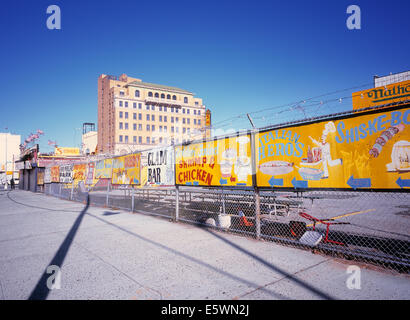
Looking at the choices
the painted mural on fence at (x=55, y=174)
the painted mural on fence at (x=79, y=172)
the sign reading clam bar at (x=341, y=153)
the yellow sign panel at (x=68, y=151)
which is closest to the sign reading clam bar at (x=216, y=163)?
the sign reading clam bar at (x=341, y=153)

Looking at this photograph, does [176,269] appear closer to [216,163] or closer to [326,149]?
[216,163]

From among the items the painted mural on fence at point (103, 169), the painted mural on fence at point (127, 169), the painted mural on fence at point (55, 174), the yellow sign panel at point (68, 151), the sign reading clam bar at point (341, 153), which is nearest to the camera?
the sign reading clam bar at point (341, 153)

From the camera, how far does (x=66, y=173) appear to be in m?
19.4

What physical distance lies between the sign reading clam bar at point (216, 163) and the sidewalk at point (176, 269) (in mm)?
1540

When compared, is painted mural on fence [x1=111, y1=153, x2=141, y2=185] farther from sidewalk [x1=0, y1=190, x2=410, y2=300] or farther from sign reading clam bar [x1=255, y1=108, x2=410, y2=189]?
sign reading clam bar [x1=255, y1=108, x2=410, y2=189]

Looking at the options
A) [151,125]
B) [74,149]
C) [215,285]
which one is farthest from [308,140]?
[151,125]

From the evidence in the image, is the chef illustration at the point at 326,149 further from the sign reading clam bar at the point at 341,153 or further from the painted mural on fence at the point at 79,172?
the painted mural on fence at the point at 79,172

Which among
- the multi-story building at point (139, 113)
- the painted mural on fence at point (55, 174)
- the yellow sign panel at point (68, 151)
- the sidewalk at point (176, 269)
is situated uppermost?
the multi-story building at point (139, 113)

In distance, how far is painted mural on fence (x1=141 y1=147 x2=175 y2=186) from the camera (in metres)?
9.09

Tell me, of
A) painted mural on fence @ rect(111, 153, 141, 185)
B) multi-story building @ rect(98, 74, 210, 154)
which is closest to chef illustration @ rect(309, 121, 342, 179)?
painted mural on fence @ rect(111, 153, 141, 185)

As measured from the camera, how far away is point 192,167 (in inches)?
319

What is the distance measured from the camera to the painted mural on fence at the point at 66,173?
18.5 m

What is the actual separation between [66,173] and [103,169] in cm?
744

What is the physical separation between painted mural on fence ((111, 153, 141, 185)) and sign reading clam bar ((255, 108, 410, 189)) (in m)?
6.42
